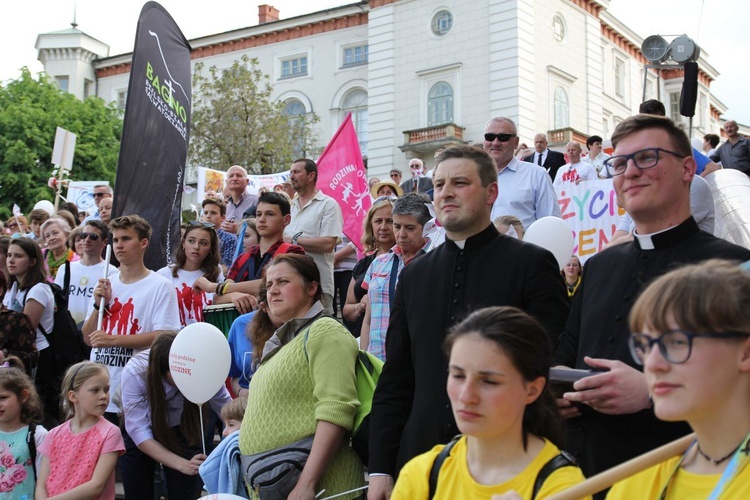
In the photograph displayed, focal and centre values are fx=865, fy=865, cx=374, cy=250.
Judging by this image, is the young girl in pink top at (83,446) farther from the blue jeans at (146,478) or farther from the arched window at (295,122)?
the arched window at (295,122)

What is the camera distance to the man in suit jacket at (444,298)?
3336 mm

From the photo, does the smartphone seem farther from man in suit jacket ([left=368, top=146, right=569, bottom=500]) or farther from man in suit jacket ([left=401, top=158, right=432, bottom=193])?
man in suit jacket ([left=401, top=158, right=432, bottom=193])

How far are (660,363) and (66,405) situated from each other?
4.57 meters

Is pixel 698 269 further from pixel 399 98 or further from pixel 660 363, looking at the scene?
pixel 399 98

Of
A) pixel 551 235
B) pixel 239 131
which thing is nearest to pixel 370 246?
pixel 551 235

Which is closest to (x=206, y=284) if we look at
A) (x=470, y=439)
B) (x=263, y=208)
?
(x=263, y=208)

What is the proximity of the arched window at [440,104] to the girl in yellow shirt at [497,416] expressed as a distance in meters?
34.1

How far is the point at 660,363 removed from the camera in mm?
1928

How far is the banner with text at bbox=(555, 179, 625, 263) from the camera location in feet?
26.6

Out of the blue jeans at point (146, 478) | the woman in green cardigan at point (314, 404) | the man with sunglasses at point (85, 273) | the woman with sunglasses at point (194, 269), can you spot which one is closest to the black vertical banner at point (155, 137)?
the woman with sunglasses at point (194, 269)

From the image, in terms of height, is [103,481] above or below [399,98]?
below

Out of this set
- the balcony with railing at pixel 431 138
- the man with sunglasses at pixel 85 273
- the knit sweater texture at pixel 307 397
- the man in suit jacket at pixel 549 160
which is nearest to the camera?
the knit sweater texture at pixel 307 397

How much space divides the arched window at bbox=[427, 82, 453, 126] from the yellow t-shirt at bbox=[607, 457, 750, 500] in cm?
3460

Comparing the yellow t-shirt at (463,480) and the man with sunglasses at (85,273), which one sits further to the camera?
the man with sunglasses at (85,273)
